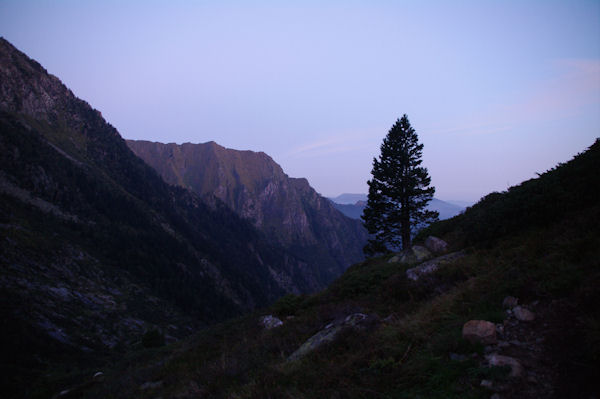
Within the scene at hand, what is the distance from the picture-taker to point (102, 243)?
81875 millimetres

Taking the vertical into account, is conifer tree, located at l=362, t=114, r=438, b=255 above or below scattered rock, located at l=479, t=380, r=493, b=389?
above

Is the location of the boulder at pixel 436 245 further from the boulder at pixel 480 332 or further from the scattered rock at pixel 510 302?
the boulder at pixel 480 332

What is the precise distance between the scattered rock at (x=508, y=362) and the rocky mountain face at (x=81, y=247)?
114 ft

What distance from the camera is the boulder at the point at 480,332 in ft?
15.5

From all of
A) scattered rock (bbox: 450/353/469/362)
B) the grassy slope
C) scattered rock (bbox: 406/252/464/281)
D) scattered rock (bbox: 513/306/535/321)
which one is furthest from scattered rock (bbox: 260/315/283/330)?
scattered rock (bbox: 513/306/535/321)

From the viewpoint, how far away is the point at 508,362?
163 inches

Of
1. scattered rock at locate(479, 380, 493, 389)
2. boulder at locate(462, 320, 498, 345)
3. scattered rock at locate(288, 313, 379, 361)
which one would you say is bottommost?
scattered rock at locate(288, 313, 379, 361)

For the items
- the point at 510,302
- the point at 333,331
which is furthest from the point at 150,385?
the point at 510,302

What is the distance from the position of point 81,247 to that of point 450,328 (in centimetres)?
8783

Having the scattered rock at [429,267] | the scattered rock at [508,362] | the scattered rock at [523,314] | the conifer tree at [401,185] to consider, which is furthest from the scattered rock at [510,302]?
the conifer tree at [401,185]

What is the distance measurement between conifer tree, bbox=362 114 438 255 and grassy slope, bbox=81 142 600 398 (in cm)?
1246

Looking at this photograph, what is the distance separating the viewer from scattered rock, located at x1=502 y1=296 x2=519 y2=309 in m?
5.56

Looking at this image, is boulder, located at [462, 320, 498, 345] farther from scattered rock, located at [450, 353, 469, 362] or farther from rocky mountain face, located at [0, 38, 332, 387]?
rocky mountain face, located at [0, 38, 332, 387]

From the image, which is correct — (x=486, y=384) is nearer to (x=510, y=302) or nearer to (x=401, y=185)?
(x=510, y=302)
